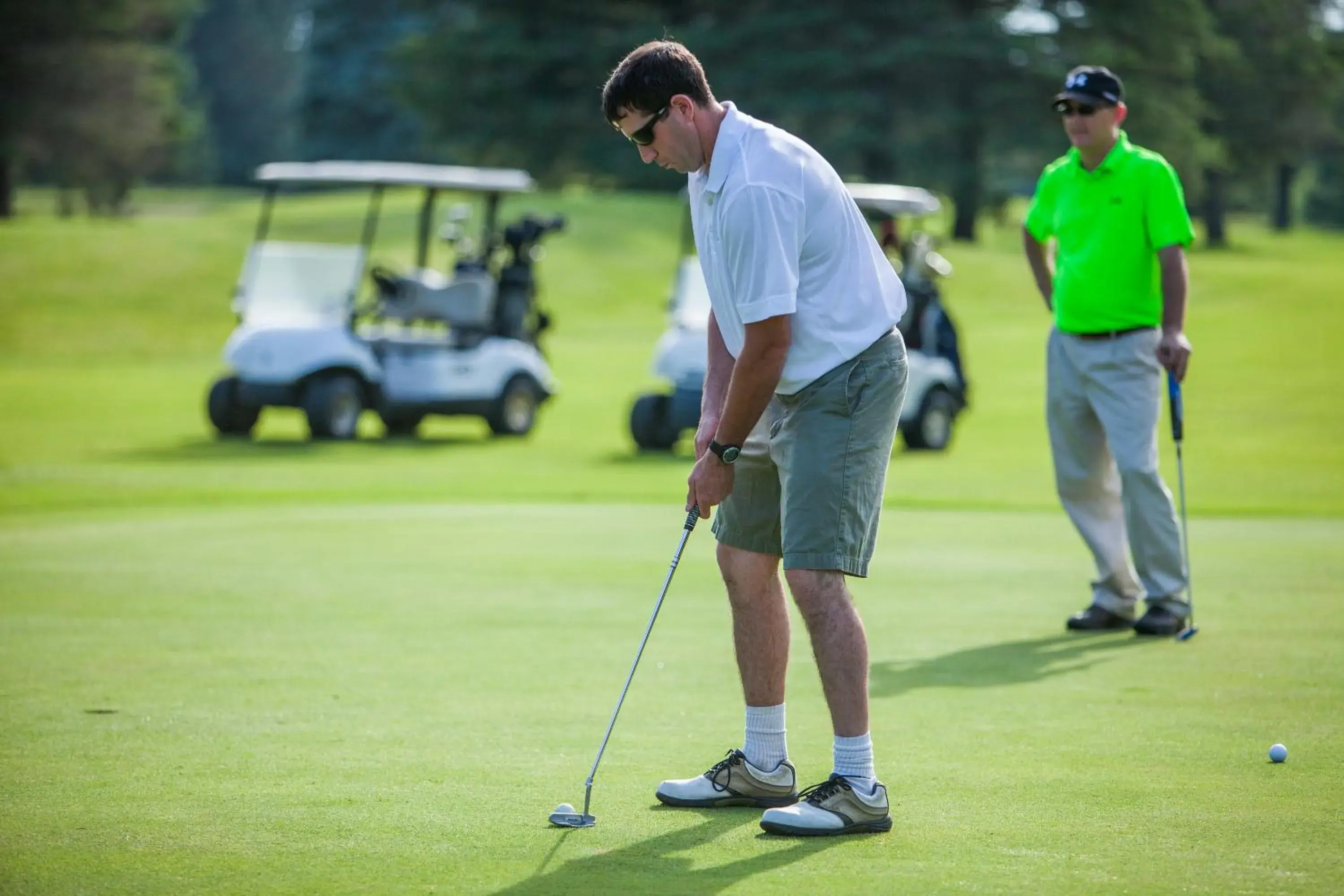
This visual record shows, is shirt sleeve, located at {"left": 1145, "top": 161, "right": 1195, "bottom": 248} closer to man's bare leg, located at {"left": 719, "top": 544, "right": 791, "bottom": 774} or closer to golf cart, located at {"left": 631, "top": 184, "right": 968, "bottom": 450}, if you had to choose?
man's bare leg, located at {"left": 719, "top": 544, "right": 791, "bottom": 774}

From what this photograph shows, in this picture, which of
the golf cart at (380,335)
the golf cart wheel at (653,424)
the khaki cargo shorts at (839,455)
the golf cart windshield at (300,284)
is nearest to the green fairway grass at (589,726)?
the khaki cargo shorts at (839,455)

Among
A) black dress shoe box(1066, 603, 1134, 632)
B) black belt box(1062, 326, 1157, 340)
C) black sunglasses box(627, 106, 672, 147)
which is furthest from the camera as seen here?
black belt box(1062, 326, 1157, 340)

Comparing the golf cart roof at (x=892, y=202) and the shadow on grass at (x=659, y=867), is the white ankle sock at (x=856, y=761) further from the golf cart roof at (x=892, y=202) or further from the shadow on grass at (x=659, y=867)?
the golf cart roof at (x=892, y=202)

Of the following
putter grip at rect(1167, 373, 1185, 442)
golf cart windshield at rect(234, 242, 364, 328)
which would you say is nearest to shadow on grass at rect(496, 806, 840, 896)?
putter grip at rect(1167, 373, 1185, 442)

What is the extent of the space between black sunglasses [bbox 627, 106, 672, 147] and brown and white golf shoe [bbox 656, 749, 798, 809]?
134 cm

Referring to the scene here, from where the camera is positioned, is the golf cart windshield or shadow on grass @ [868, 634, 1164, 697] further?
the golf cart windshield

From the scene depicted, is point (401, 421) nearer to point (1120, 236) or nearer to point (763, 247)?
point (1120, 236)

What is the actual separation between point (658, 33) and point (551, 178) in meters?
6.86

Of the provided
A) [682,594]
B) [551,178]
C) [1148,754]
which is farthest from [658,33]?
[1148,754]

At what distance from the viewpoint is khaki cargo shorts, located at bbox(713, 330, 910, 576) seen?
156 inches

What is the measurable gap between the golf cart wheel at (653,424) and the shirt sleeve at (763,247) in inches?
476

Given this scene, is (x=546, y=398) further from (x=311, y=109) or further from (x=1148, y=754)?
(x=311, y=109)

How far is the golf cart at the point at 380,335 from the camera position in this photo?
16312 millimetres

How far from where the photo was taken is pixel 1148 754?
456 centimetres
